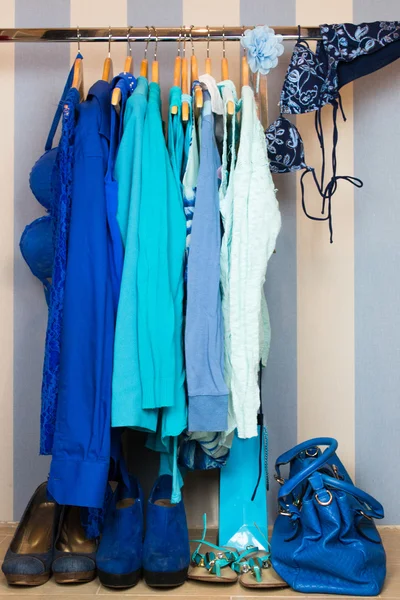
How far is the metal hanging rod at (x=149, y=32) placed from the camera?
1871 millimetres

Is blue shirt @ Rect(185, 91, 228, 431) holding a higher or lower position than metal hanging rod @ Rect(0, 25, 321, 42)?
lower

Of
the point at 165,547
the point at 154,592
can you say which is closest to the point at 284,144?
the point at 165,547

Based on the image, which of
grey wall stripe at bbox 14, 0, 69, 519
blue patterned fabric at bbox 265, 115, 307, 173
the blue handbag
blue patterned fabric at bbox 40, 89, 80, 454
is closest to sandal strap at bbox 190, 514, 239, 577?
the blue handbag

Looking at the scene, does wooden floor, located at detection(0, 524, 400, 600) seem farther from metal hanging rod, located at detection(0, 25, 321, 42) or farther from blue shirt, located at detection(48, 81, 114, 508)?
metal hanging rod, located at detection(0, 25, 321, 42)

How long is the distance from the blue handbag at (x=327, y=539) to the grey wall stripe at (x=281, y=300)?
374 millimetres

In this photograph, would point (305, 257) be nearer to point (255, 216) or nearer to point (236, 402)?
point (255, 216)

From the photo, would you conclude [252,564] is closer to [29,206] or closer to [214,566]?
[214,566]

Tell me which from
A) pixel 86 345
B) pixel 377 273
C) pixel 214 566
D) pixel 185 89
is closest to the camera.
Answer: pixel 86 345

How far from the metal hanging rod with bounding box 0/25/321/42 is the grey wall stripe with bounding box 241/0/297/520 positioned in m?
0.25

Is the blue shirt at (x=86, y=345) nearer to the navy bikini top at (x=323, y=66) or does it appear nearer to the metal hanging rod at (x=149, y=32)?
the metal hanging rod at (x=149, y=32)

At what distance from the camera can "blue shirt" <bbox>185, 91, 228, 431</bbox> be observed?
1.60 metres

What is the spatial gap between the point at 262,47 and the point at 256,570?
4.58ft

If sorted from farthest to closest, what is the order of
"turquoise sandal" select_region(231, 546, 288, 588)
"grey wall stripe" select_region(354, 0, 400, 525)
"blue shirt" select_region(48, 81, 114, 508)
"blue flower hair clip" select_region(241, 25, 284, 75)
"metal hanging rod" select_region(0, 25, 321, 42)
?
"grey wall stripe" select_region(354, 0, 400, 525) < "metal hanging rod" select_region(0, 25, 321, 42) < "blue flower hair clip" select_region(241, 25, 284, 75) < "turquoise sandal" select_region(231, 546, 288, 588) < "blue shirt" select_region(48, 81, 114, 508)

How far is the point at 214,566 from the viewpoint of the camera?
169cm
